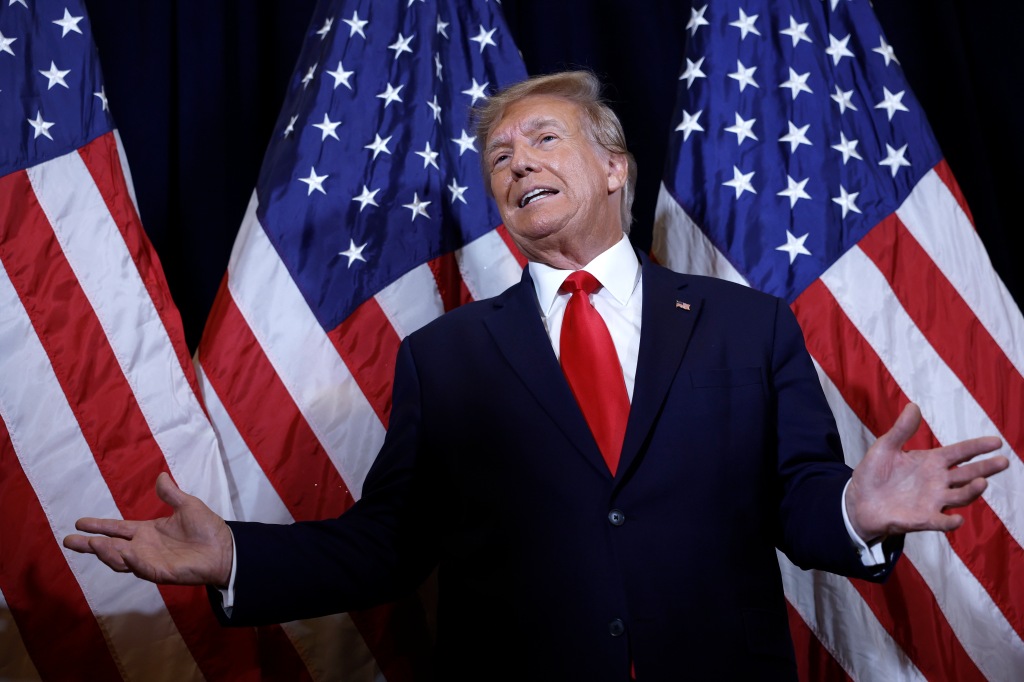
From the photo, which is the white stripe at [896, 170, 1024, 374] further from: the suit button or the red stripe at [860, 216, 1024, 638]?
the suit button

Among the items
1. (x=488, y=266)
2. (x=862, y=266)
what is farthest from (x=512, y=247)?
(x=862, y=266)

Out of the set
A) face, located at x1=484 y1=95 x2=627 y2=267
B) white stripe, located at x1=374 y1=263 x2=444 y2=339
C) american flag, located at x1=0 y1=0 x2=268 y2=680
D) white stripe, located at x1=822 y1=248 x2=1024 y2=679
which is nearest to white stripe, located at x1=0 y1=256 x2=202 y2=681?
american flag, located at x1=0 y1=0 x2=268 y2=680

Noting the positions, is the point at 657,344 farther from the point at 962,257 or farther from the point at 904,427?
the point at 962,257

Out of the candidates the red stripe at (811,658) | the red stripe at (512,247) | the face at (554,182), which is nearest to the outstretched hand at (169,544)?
the face at (554,182)

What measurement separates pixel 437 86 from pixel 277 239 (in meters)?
0.57

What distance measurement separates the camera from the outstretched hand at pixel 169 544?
4.26ft

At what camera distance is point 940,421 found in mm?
2043

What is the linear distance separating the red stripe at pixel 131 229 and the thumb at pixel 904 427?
1346mm

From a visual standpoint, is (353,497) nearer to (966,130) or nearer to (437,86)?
(437,86)

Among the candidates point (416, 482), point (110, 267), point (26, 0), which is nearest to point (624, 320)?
point (416, 482)

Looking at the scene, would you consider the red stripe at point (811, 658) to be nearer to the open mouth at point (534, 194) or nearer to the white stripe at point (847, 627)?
the white stripe at point (847, 627)

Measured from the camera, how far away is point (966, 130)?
2807 millimetres

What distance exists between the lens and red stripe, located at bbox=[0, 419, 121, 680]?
1.78 m

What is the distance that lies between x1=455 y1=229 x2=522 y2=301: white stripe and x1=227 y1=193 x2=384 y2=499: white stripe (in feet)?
1.20
